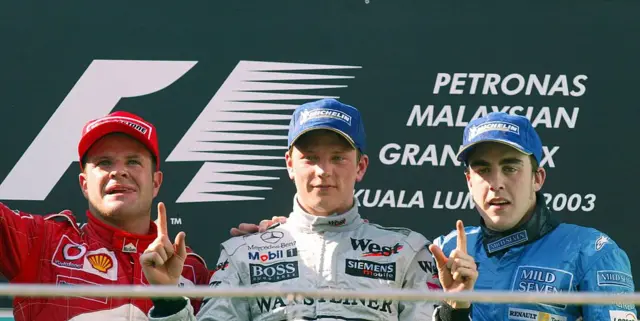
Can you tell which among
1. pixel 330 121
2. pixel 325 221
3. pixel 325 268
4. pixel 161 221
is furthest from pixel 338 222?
pixel 161 221

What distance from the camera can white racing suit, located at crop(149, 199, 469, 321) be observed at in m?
2.61

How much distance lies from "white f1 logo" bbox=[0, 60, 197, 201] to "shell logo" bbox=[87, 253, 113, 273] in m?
0.69

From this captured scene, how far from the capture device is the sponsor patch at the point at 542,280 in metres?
2.68

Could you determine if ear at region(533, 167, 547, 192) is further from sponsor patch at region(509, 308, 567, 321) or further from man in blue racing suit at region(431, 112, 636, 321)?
sponsor patch at region(509, 308, 567, 321)

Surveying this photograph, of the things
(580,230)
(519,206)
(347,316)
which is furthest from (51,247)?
(580,230)

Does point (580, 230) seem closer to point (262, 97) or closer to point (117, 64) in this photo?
point (262, 97)

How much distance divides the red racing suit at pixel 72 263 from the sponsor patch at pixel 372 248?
494 millimetres

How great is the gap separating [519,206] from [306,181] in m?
0.63

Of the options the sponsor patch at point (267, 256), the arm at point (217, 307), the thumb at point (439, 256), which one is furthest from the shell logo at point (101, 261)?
the thumb at point (439, 256)

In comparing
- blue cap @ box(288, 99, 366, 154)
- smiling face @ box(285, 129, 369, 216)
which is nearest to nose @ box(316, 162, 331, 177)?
smiling face @ box(285, 129, 369, 216)

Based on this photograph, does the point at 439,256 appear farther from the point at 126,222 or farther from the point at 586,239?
the point at 126,222

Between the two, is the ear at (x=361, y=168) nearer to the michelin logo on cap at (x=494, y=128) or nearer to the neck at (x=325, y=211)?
the neck at (x=325, y=211)

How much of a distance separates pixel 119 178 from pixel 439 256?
101cm

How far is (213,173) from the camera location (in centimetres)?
340
